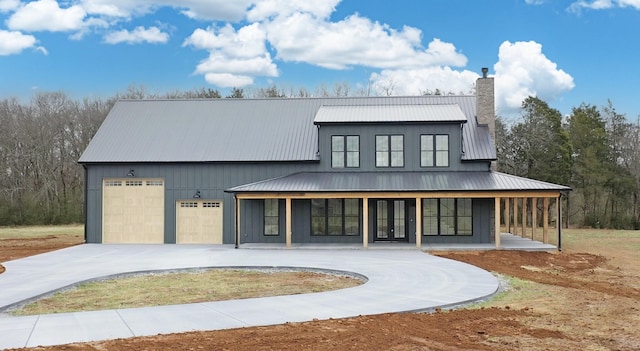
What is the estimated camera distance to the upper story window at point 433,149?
25.4 meters

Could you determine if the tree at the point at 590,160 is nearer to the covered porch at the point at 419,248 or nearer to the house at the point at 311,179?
the house at the point at 311,179

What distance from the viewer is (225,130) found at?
2820 cm

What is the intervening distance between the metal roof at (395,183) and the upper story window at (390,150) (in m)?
0.47

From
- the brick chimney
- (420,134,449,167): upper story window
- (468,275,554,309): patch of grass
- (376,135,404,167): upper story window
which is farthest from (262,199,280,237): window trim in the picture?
(468,275,554,309): patch of grass

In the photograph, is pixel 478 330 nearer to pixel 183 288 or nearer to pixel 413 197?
pixel 183 288

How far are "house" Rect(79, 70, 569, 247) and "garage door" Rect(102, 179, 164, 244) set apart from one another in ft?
0.14

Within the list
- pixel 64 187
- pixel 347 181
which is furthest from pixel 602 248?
Result: pixel 64 187

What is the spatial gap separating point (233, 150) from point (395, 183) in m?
7.15

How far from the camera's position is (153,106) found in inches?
1205

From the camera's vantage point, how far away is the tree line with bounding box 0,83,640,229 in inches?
1694

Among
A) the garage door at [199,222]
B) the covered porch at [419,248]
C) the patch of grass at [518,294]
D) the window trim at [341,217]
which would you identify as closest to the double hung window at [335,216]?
the window trim at [341,217]

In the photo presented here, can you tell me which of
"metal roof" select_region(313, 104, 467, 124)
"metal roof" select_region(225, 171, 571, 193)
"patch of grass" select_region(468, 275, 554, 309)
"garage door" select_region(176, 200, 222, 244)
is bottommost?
"patch of grass" select_region(468, 275, 554, 309)

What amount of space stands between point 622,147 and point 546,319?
38947mm

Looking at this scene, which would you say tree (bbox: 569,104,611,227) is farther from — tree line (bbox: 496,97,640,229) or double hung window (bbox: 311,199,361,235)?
double hung window (bbox: 311,199,361,235)
